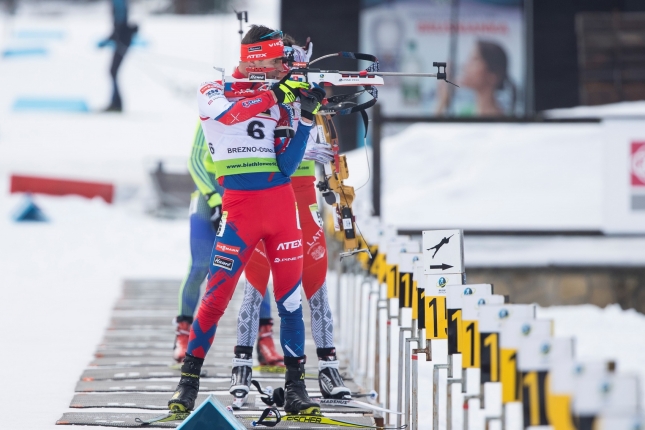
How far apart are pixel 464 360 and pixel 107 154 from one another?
20.0 m

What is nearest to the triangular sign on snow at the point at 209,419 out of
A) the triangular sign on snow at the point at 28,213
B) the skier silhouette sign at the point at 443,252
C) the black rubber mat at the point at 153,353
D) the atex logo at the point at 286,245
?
the atex logo at the point at 286,245

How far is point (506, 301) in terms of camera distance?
3.82 metres

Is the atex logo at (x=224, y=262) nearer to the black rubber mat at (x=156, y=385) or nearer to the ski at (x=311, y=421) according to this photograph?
the ski at (x=311, y=421)

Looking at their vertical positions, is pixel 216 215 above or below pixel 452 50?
below

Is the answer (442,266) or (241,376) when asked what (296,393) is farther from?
(442,266)

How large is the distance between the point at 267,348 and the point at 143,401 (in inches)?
47.9

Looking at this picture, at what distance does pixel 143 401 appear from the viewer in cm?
511

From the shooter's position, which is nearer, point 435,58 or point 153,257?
point 153,257

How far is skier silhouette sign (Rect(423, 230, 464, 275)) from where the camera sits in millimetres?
4336

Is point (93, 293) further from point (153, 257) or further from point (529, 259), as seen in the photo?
point (529, 259)

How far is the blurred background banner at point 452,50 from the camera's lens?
1655cm

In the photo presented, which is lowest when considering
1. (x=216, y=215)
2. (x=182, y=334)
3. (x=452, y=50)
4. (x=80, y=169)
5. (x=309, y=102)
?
(x=182, y=334)

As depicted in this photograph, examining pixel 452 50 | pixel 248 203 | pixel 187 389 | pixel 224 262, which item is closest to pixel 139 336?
pixel 187 389

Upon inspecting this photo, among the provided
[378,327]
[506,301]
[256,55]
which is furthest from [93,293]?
[506,301]
